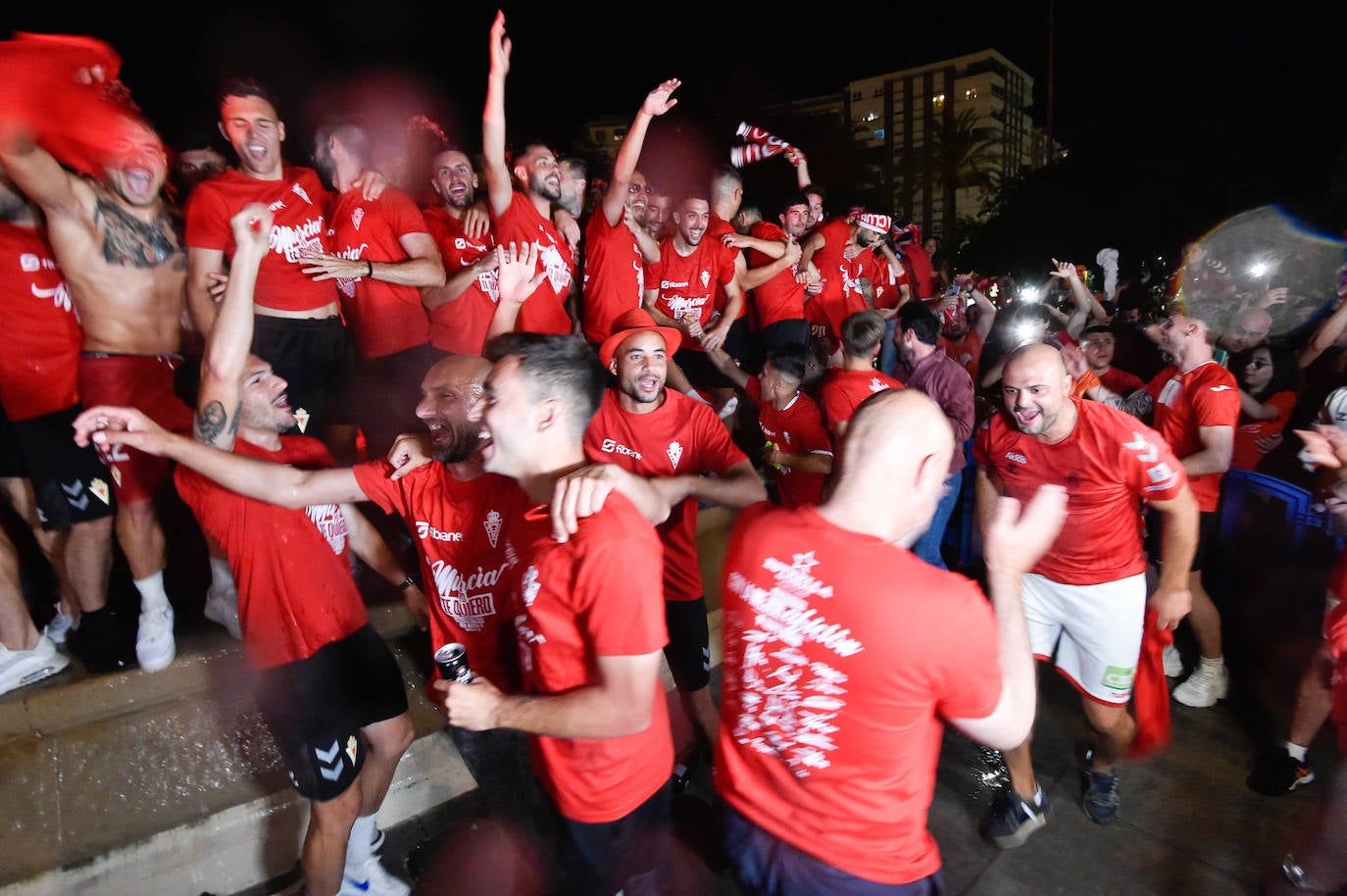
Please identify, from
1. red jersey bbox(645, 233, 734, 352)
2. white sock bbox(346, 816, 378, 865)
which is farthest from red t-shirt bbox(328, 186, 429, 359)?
white sock bbox(346, 816, 378, 865)

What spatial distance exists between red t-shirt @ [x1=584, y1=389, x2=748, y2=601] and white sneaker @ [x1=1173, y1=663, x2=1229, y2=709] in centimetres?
334

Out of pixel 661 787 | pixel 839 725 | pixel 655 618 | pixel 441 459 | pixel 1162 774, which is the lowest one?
pixel 1162 774

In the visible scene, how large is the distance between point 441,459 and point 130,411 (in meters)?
1.04

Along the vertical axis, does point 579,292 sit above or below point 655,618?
above

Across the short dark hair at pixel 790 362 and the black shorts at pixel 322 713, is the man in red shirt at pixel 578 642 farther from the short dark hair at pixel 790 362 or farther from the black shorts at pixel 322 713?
the short dark hair at pixel 790 362

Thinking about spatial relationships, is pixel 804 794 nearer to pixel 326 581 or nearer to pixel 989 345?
pixel 326 581

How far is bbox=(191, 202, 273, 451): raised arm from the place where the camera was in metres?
2.54

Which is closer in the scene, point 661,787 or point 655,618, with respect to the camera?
point 655,618

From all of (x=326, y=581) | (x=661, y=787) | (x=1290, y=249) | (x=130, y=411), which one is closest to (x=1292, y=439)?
(x=661, y=787)

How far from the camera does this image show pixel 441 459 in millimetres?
2598

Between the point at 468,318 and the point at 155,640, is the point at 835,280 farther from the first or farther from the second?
the point at 155,640

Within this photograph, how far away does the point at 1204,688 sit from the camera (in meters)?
4.40

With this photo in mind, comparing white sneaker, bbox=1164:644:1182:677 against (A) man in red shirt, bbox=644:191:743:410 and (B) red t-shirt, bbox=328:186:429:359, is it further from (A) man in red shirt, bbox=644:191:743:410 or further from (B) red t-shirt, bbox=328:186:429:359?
(B) red t-shirt, bbox=328:186:429:359

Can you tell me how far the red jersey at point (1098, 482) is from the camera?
→ 10.9ft
